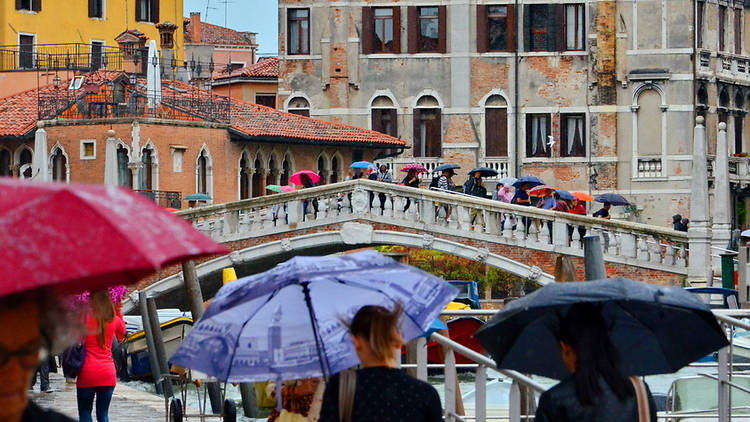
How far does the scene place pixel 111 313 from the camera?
9.48 metres

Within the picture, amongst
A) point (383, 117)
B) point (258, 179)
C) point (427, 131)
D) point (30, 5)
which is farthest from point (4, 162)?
point (30, 5)

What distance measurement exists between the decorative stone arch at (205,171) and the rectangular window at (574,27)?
26.5 ft

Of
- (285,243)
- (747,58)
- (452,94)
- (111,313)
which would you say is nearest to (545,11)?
(452,94)

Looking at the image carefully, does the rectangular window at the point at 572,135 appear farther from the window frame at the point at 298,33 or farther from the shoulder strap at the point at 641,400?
the shoulder strap at the point at 641,400

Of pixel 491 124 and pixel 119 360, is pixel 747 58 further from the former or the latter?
pixel 119 360

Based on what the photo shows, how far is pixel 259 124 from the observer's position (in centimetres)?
3312

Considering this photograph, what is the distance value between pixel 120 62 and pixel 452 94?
849 cm

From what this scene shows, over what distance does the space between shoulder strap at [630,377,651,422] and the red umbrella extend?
6.13 ft

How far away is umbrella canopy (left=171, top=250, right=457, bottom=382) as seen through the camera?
20.9 feet

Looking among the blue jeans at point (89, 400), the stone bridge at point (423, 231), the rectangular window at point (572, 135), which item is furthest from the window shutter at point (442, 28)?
the blue jeans at point (89, 400)

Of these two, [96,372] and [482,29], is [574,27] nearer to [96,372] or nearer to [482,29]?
[482,29]

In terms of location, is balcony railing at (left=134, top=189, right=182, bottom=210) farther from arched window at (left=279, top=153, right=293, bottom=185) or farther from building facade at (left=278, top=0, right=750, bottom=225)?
building facade at (left=278, top=0, right=750, bottom=225)

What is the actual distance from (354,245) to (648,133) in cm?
982

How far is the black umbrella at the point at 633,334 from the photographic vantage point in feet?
17.3
